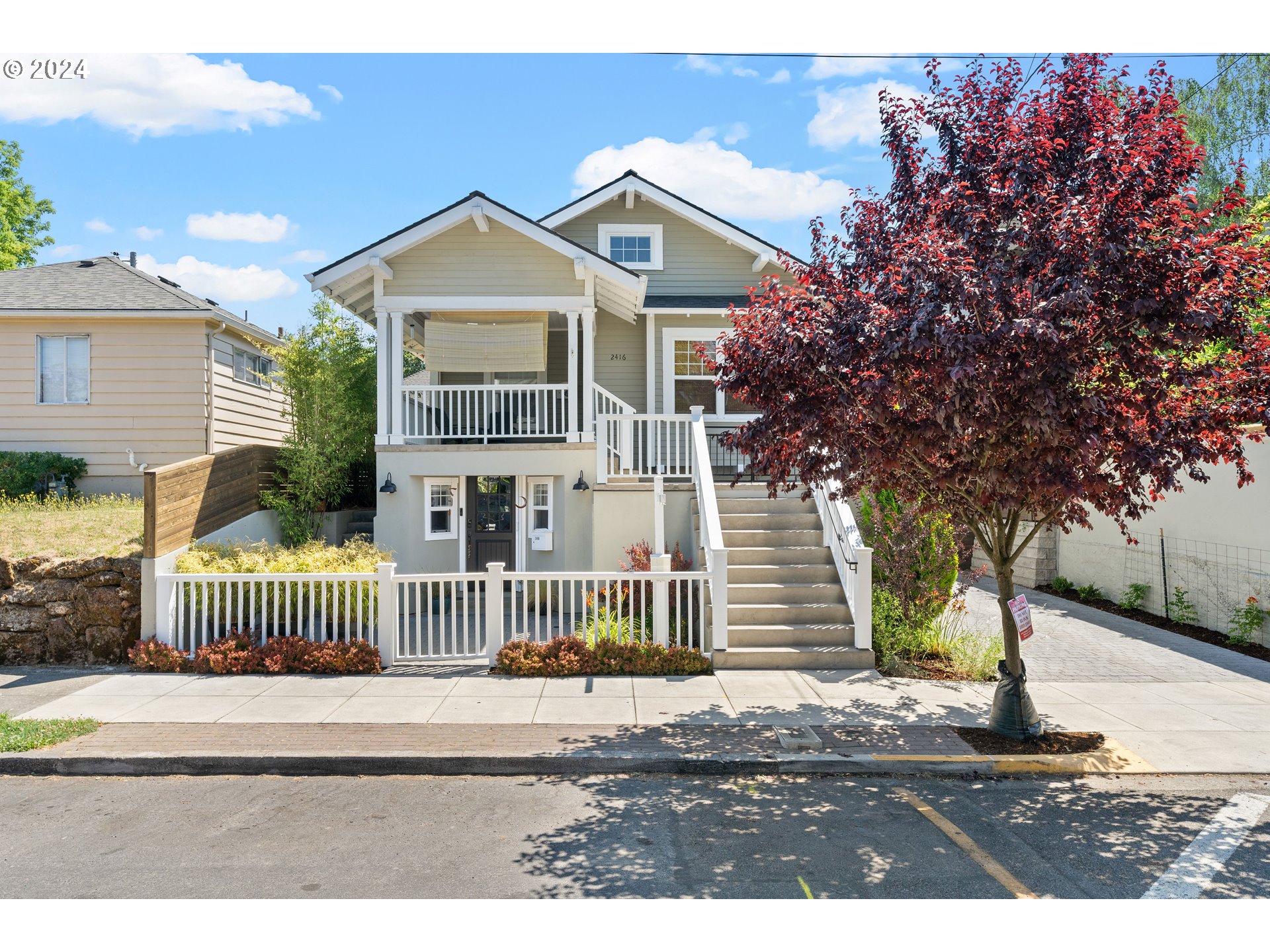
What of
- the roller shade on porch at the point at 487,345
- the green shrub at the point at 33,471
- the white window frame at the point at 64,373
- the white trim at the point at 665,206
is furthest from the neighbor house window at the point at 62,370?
the white trim at the point at 665,206

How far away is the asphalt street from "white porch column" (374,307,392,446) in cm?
746

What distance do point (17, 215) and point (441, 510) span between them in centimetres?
1986

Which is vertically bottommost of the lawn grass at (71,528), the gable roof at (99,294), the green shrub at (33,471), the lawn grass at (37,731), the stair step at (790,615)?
the lawn grass at (37,731)

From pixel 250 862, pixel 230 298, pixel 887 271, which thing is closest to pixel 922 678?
pixel 887 271

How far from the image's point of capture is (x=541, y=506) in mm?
13219

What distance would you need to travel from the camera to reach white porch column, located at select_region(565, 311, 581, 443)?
12867mm

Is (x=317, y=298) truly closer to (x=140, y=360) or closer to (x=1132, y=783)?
(x=140, y=360)

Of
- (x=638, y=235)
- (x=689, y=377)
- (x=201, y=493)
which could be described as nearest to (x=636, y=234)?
(x=638, y=235)

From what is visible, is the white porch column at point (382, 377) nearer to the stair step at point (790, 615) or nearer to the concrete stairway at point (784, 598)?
the concrete stairway at point (784, 598)

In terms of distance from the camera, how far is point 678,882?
427 centimetres

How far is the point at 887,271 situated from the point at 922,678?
15.4 feet

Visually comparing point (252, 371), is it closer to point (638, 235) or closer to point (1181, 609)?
point (638, 235)

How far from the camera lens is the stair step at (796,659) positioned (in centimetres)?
882

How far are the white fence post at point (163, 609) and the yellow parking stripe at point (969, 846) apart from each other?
7837mm
